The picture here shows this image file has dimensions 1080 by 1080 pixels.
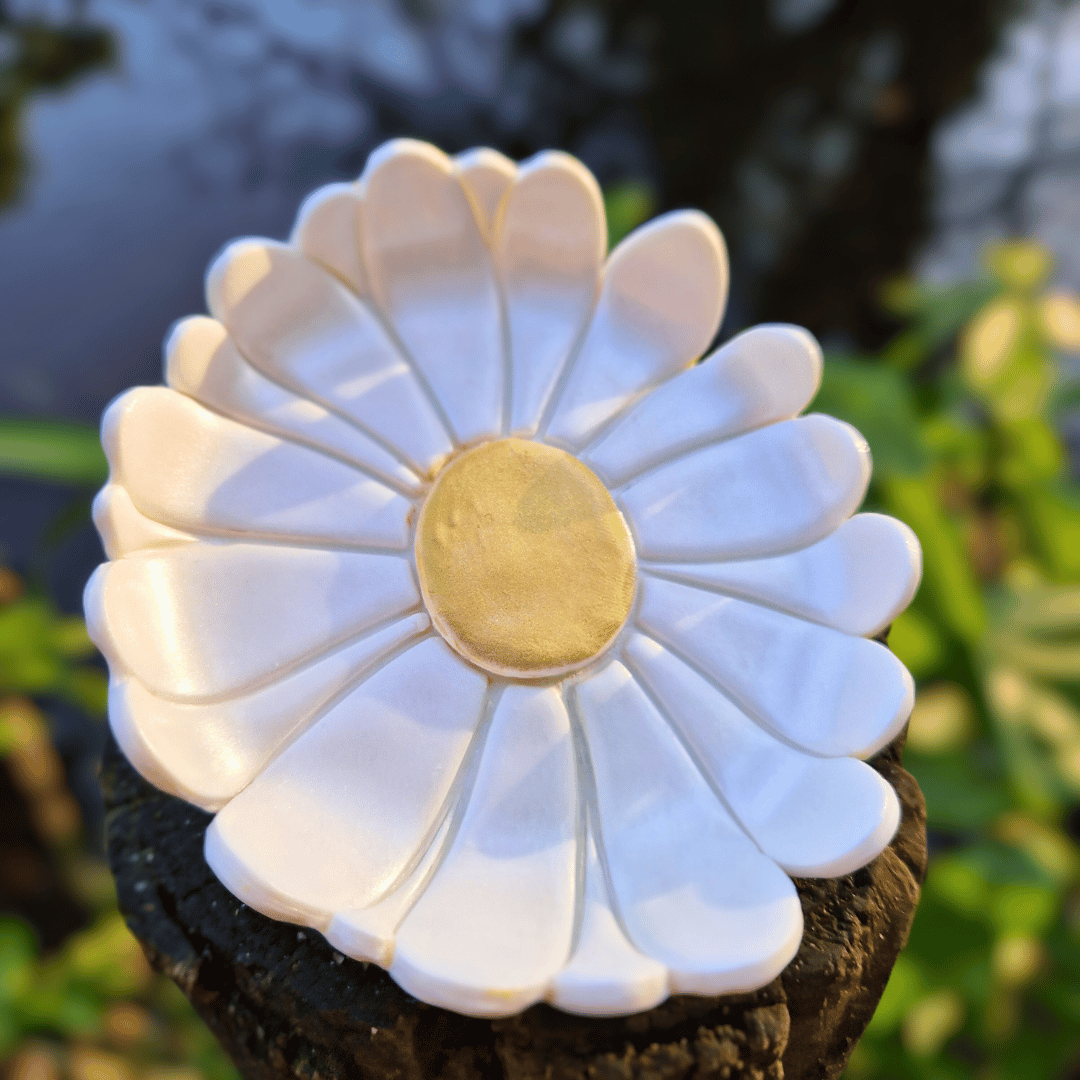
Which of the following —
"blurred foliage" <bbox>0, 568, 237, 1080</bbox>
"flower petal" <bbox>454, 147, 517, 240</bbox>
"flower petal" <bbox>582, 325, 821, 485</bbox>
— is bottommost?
"blurred foliage" <bbox>0, 568, 237, 1080</bbox>

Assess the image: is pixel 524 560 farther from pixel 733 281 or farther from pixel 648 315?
pixel 733 281

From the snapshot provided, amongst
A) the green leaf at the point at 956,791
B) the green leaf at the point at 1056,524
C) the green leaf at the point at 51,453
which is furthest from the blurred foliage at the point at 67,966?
the green leaf at the point at 1056,524

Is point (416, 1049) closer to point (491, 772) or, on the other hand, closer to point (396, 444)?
point (491, 772)

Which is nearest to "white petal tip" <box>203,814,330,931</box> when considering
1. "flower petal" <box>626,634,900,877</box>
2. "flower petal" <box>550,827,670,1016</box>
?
"flower petal" <box>550,827,670,1016</box>

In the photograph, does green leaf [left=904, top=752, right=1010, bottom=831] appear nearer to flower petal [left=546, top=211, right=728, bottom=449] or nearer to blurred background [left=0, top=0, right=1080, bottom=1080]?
blurred background [left=0, top=0, right=1080, bottom=1080]

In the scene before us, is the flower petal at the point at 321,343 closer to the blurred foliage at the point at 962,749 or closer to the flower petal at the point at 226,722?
the flower petal at the point at 226,722

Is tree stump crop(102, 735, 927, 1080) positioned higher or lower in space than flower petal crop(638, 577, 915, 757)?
lower
